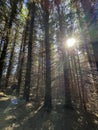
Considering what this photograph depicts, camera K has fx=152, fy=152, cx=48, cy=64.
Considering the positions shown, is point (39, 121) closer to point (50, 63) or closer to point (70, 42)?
point (50, 63)

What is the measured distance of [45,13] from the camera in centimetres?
1183

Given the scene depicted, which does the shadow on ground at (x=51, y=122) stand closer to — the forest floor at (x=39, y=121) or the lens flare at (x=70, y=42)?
the forest floor at (x=39, y=121)

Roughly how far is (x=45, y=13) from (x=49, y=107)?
707 centimetres

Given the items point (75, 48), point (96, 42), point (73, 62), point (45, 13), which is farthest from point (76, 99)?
point (96, 42)

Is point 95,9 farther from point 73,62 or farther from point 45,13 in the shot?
point 73,62

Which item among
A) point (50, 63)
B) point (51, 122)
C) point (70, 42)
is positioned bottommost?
point (51, 122)

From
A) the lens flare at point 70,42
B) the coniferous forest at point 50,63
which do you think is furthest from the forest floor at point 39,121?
the lens flare at point 70,42

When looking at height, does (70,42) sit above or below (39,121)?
above

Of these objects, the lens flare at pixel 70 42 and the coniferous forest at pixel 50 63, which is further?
the lens flare at pixel 70 42

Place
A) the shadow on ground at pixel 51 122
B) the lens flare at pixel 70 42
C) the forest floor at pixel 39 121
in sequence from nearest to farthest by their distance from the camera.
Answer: the forest floor at pixel 39 121 → the shadow on ground at pixel 51 122 → the lens flare at pixel 70 42

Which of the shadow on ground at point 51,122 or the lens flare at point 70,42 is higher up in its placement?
the lens flare at point 70,42

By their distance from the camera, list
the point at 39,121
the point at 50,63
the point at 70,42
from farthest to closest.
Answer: the point at 70,42 < the point at 50,63 < the point at 39,121

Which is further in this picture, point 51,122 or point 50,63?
point 50,63

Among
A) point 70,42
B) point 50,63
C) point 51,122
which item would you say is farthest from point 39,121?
point 70,42
